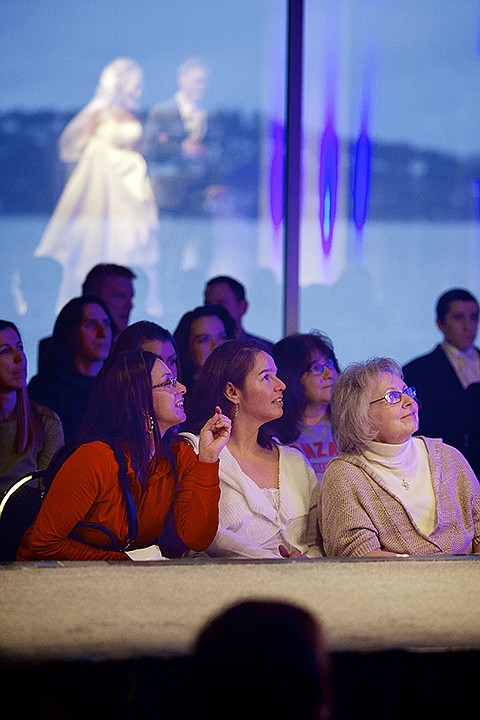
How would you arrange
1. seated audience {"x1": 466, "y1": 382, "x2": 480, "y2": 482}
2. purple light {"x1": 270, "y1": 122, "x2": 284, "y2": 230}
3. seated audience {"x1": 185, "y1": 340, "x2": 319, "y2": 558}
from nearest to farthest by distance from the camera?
seated audience {"x1": 185, "y1": 340, "x2": 319, "y2": 558}
seated audience {"x1": 466, "y1": 382, "x2": 480, "y2": 482}
purple light {"x1": 270, "y1": 122, "x2": 284, "y2": 230}

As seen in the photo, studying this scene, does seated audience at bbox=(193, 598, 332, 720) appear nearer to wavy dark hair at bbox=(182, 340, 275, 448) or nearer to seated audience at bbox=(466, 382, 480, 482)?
wavy dark hair at bbox=(182, 340, 275, 448)

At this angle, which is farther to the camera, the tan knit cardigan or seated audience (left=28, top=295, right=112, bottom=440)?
seated audience (left=28, top=295, right=112, bottom=440)

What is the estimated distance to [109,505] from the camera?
2.77 meters

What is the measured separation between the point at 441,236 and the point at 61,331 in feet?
10.5

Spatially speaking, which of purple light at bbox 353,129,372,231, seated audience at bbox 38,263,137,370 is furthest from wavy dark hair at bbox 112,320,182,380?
purple light at bbox 353,129,372,231

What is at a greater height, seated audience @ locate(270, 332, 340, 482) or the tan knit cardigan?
seated audience @ locate(270, 332, 340, 482)

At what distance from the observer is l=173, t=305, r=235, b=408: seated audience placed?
14.0 ft

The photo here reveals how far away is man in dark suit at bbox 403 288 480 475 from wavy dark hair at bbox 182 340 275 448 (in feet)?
4.60

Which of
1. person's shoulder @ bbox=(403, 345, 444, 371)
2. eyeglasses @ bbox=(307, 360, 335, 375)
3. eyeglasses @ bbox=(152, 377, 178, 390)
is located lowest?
person's shoulder @ bbox=(403, 345, 444, 371)

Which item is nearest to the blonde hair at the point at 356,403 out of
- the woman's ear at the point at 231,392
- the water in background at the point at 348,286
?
the woman's ear at the point at 231,392

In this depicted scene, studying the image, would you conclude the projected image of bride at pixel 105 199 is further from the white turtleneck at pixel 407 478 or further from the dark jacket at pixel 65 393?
the white turtleneck at pixel 407 478

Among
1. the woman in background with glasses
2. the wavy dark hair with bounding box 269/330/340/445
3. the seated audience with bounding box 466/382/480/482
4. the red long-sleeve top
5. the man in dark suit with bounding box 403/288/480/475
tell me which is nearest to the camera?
the red long-sleeve top

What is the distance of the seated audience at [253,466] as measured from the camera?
3.08m

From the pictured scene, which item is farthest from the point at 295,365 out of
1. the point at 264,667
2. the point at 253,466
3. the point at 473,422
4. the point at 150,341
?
the point at 264,667
